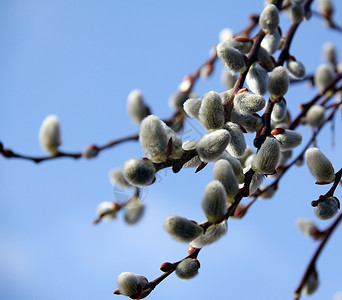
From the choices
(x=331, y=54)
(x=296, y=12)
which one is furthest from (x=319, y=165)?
(x=331, y=54)

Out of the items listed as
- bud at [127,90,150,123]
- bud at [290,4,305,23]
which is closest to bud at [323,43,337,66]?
bud at [290,4,305,23]

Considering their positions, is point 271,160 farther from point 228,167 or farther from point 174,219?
point 174,219

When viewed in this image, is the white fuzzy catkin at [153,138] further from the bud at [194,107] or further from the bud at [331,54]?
the bud at [331,54]

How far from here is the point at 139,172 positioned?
21.8 inches

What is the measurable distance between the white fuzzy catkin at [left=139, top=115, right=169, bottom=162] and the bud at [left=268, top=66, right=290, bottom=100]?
28cm

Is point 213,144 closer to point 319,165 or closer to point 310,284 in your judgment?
point 319,165

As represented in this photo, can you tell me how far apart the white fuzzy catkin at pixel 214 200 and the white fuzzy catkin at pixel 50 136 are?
0.50 metres

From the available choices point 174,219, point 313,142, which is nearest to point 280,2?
point 313,142

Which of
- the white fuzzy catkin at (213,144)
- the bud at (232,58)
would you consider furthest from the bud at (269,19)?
the white fuzzy catkin at (213,144)

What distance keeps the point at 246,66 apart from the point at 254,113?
0.31 ft

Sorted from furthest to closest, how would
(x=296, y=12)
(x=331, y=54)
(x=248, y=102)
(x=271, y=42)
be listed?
1. (x=331, y=54)
2. (x=296, y=12)
3. (x=271, y=42)
4. (x=248, y=102)

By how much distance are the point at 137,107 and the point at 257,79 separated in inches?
20.4

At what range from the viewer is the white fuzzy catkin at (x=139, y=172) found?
552 mm

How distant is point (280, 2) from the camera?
0.96 metres
